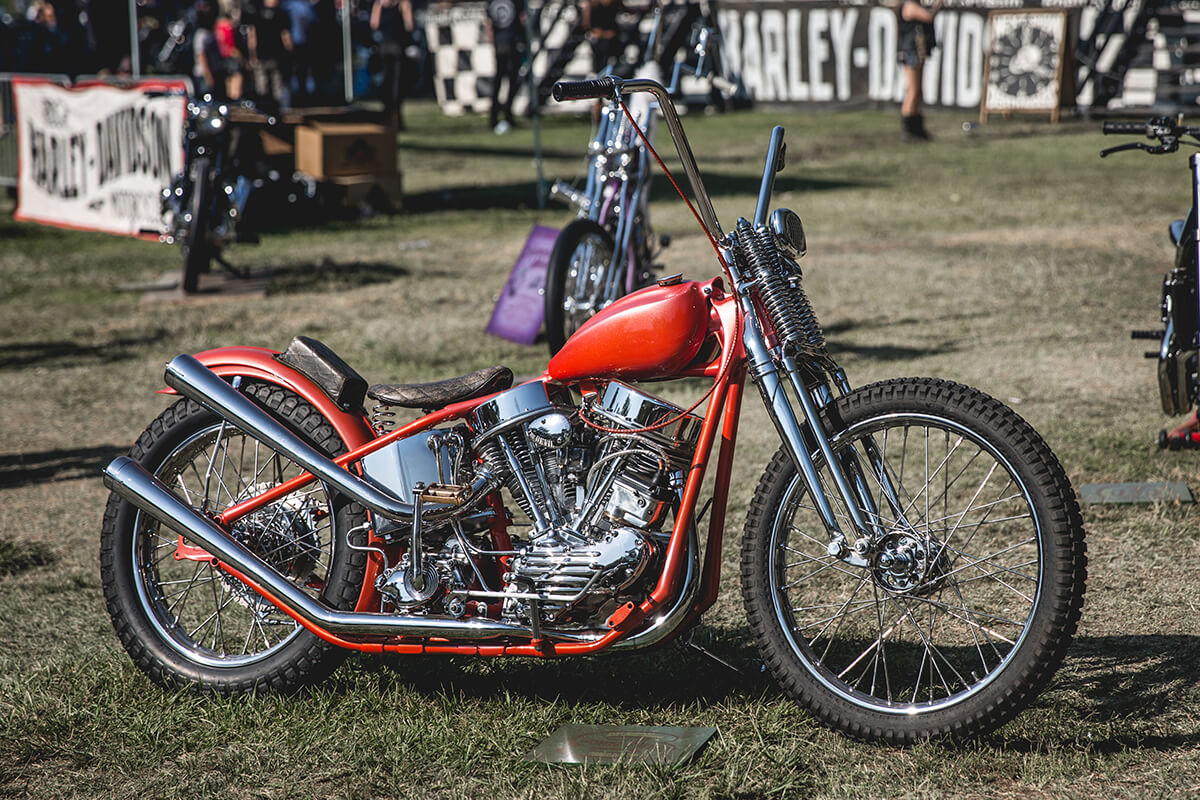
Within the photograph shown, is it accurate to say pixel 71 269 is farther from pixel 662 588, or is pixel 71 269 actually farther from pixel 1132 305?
pixel 662 588

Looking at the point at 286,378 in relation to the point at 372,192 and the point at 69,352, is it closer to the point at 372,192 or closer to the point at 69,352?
the point at 69,352

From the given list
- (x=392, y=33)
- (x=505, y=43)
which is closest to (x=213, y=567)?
(x=392, y=33)

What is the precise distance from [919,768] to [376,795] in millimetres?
1241

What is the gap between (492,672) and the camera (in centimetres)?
347

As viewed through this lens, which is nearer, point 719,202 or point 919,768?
point 919,768

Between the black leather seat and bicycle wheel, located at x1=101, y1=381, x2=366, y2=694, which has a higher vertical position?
the black leather seat

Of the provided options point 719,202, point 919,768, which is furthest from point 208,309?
point 919,768

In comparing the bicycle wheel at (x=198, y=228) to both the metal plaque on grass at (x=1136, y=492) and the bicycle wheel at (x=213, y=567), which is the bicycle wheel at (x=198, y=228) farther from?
the metal plaque on grass at (x=1136, y=492)

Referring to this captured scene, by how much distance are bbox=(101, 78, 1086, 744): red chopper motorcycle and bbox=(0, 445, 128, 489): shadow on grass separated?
91.2 inches

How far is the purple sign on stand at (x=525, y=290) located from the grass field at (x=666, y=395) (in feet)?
0.71

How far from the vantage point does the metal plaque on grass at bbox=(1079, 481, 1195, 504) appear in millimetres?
4543

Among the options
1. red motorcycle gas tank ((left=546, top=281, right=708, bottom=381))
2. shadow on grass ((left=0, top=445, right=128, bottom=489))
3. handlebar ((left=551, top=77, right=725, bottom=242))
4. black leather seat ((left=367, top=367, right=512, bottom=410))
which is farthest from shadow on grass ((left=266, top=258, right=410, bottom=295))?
handlebar ((left=551, top=77, right=725, bottom=242))

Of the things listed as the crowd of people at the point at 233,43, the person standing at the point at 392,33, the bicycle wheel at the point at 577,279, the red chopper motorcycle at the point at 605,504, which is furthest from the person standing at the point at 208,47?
the red chopper motorcycle at the point at 605,504

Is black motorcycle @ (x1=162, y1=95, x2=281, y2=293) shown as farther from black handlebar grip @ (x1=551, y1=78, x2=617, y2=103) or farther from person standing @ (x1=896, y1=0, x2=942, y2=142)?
person standing @ (x1=896, y1=0, x2=942, y2=142)
